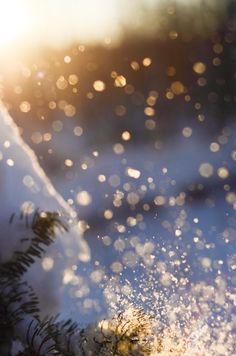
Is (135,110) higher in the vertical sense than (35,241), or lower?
higher

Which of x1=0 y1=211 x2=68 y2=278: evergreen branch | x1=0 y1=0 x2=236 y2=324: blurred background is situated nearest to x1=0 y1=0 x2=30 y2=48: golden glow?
x1=0 y1=0 x2=236 y2=324: blurred background

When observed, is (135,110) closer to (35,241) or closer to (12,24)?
(12,24)

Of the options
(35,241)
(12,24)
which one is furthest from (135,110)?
(35,241)

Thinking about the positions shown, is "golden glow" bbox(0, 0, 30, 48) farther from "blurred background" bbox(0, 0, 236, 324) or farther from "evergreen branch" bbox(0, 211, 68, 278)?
"evergreen branch" bbox(0, 211, 68, 278)

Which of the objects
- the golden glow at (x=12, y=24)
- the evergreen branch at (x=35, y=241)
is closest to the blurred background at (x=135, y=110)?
the golden glow at (x=12, y=24)

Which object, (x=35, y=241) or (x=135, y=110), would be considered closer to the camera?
(x=35, y=241)

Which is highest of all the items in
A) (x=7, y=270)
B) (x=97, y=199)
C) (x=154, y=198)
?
(x=154, y=198)

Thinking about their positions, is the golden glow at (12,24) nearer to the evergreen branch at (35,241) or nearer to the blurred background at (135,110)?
the blurred background at (135,110)

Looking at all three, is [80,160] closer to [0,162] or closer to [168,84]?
[168,84]

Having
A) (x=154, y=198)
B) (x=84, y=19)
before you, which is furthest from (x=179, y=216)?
(x=84, y=19)
